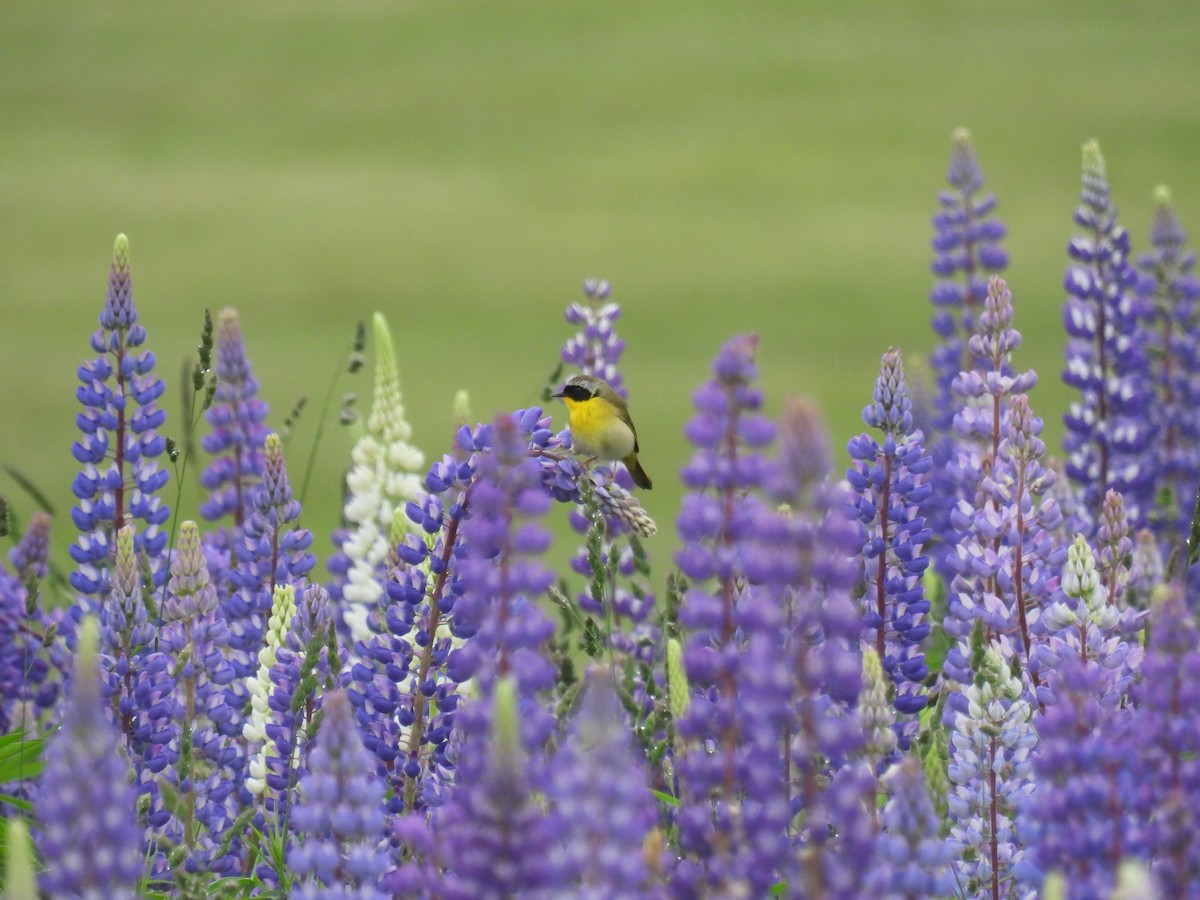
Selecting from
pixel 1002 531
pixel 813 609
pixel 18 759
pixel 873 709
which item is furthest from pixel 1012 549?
pixel 18 759

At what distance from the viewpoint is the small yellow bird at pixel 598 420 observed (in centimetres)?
232

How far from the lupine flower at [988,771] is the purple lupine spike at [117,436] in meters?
1.05

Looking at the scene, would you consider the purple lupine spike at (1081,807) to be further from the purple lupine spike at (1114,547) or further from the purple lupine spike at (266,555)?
the purple lupine spike at (266,555)

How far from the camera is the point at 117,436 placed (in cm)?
209

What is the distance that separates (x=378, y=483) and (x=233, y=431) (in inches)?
9.5

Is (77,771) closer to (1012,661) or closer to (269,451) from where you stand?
(1012,661)

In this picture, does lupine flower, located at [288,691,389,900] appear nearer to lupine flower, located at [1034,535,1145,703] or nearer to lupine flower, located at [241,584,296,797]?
lupine flower, located at [241,584,296,797]

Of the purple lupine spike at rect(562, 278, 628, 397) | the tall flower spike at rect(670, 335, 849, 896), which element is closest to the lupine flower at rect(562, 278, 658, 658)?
the purple lupine spike at rect(562, 278, 628, 397)

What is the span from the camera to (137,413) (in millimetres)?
2133

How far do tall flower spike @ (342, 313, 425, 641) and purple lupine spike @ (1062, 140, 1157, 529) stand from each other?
121 centimetres

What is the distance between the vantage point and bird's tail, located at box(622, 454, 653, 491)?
2.68m

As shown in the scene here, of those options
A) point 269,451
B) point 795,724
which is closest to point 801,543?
point 795,724

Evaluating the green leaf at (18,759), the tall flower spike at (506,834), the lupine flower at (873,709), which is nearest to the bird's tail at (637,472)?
the green leaf at (18,759)

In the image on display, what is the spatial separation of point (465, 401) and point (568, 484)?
39 cm
